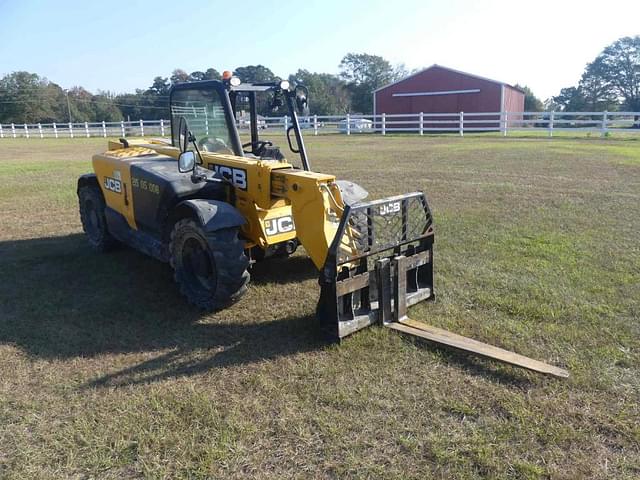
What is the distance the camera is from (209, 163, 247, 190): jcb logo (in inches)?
201

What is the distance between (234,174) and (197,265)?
0.94 m

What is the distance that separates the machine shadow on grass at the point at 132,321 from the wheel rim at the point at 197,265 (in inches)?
9.6

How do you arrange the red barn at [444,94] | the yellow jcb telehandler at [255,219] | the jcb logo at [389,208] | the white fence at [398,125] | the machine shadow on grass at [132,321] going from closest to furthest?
the machine shadow on grass at [132,321] < the yellow jcb telehandler at [255,219] < the jcb logo at [389,208] < the white fence at [398,125] < the red barn at [444,94]

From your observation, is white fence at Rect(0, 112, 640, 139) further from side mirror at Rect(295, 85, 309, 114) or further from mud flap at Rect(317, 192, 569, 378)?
mud flap at Rect(317, 192, 569, 378)

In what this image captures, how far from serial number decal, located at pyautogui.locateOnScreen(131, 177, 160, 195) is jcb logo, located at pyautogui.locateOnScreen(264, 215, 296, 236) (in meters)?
1.22

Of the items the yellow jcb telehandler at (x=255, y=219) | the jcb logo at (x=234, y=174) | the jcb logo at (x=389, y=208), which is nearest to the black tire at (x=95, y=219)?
the yellow jcb telehandler at (x=255, y=219)

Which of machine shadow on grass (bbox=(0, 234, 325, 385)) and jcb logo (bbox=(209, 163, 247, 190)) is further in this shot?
jcb logo (bbox=(209, 163, 247, 190))

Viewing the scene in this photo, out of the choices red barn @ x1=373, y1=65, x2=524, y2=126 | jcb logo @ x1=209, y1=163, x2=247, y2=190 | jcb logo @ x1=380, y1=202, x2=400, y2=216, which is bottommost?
jcb logo @ x1=380, y1=202, x2=400, y2=216

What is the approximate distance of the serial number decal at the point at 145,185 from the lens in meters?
5.42

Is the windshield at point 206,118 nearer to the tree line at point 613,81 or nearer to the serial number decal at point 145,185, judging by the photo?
the serial number decal at point 145,185

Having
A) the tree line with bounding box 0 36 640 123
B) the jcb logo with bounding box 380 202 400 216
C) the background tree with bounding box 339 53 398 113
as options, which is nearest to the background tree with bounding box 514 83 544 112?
the tree line with bounding box 0 36 640 123

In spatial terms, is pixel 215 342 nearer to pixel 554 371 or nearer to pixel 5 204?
pixel 554 371

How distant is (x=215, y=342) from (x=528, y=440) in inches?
95.3

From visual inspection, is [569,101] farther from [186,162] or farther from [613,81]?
[186,162]
